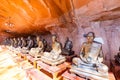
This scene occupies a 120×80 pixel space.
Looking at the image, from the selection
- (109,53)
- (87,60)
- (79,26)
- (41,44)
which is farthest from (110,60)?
(41,44)

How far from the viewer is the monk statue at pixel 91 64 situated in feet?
6.02

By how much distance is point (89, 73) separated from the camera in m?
1.92

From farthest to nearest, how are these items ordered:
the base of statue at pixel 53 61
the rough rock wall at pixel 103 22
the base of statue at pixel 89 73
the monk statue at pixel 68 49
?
the monk statue at pixel 68 49
the base of statue at pixel 53 61
the rough rock wall at pixel 103 22
the base of statue at pixel 89 73

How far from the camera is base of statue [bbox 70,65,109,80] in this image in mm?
1783

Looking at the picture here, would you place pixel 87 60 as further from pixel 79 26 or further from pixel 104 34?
pixel 79 26

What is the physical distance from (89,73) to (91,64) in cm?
22

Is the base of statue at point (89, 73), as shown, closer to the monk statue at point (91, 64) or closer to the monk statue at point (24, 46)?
the monk statue at point (91, 64)

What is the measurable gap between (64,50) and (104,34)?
134cm

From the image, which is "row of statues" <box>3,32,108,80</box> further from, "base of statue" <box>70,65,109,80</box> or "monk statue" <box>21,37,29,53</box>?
"monk statue" <box>21,37,29,53</box>

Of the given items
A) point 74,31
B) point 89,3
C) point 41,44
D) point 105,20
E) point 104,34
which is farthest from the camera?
point 41,44

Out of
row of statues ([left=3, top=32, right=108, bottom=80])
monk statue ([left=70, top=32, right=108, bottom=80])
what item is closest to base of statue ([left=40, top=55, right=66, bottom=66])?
row of statues ([left=3, top=32, right=108, bottom=80])

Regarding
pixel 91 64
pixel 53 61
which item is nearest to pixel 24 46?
pixel 53 61

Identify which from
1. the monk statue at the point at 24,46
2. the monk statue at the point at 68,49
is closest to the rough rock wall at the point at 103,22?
the monk statue at the point at 68,49

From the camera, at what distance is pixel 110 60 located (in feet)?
8.84
